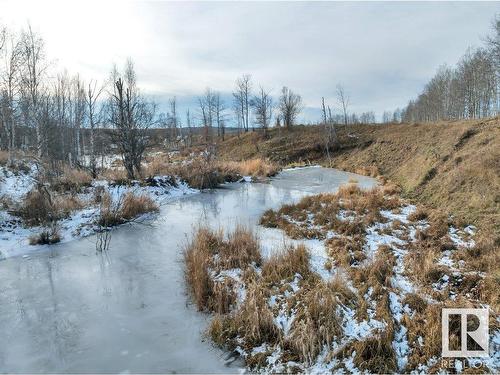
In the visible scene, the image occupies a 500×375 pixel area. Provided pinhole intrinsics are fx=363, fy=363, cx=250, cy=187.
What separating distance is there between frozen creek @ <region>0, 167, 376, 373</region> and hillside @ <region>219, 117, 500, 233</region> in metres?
5.92

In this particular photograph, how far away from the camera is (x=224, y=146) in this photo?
168ft

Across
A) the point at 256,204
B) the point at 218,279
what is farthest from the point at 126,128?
the point at 218,279

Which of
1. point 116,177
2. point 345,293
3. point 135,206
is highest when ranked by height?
point 116,177

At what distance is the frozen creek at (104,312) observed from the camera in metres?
4.67

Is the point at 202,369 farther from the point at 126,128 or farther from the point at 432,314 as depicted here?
the point at 126,128

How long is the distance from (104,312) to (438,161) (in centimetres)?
1427

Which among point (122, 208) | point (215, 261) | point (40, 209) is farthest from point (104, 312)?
point (122, 208)

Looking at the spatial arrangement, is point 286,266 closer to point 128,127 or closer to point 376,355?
point 376,355

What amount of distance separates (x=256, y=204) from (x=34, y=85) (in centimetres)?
1523

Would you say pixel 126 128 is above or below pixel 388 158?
above

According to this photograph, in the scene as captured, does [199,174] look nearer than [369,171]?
Yes

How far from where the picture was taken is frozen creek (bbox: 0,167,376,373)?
4.67 meters

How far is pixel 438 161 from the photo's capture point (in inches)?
601

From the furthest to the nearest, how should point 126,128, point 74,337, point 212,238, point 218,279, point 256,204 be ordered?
point 126,128 < point 256,204 < point 212,238 < point 218,279 < point 74,337
